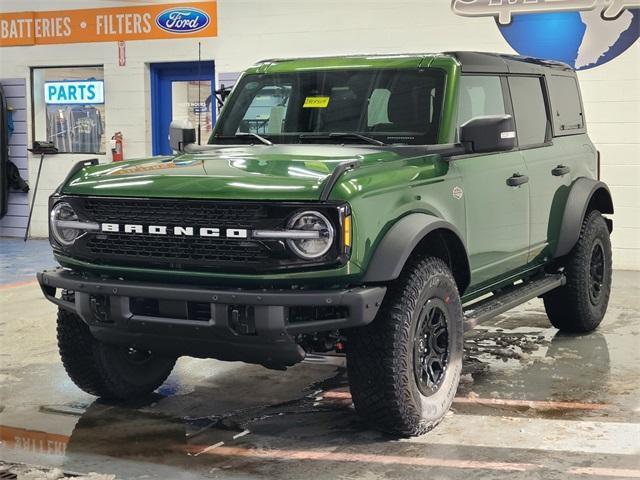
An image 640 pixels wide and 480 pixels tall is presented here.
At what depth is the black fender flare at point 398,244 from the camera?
405 centimetres

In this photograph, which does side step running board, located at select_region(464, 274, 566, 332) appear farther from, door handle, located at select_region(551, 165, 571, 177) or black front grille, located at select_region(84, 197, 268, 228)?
black front grille, located at select_region(84, 197, 268, 228)

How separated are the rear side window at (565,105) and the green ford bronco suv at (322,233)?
670mm

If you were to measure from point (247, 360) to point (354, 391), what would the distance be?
0.50 meters

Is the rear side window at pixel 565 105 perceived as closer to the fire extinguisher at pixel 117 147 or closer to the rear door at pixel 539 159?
the rear door at pixel 539 159

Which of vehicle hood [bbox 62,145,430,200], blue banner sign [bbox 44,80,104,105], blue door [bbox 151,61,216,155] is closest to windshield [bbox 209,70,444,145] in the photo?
vehicle hood [bbox 62,145,430,200]

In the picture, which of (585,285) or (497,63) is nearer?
(497,63)

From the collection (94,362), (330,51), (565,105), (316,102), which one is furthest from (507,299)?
(330,51)

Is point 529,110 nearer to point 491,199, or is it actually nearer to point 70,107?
point 491,199

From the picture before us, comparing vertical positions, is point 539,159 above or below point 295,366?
above

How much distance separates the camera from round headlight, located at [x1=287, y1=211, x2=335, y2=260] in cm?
394

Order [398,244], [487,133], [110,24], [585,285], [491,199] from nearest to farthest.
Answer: [398,244], [487,133], [491,199], [585,285], [110,24]

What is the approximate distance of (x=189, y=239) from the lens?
13.6ft

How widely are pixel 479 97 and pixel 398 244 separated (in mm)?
1607

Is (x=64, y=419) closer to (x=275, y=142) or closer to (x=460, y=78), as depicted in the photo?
(x=275, y=142)
